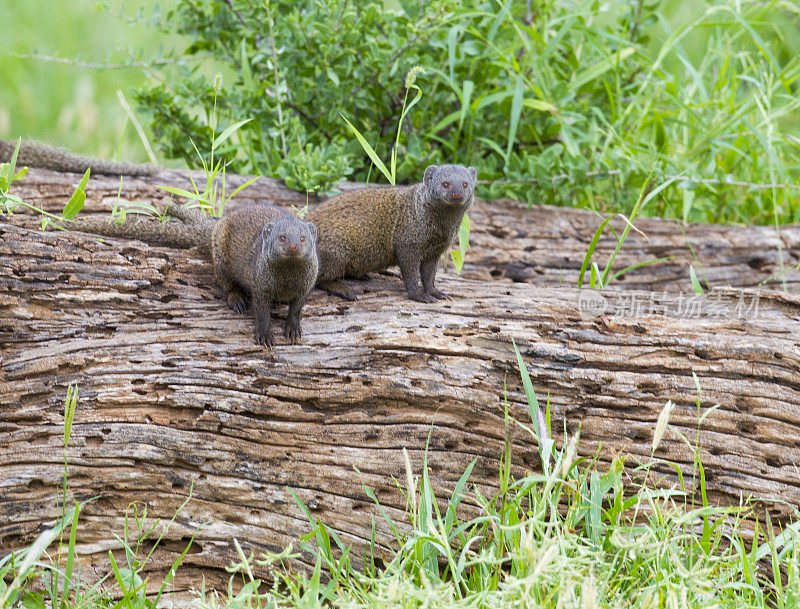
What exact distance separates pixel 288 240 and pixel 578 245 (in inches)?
88.3

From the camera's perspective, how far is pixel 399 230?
4.04 m

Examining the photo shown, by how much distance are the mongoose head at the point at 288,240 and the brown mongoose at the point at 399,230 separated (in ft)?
1.74

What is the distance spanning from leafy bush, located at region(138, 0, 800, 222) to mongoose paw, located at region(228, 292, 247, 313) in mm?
1051

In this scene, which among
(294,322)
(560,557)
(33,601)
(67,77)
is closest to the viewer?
(560,557)

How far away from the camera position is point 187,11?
15.8 feet

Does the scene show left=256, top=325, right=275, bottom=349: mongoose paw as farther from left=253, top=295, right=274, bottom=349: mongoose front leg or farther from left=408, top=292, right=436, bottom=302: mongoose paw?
left=408, top=292, right=436, bottom=302: mongoose paw

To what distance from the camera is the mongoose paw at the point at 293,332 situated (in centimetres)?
322

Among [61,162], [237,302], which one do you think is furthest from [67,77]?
[237,302]

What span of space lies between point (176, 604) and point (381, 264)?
2.07 meters

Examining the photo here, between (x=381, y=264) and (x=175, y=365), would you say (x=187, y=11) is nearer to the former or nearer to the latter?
(x=381, y=264)

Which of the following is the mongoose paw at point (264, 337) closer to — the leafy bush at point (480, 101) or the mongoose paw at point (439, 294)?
the mongoose paw at point (439, 294)

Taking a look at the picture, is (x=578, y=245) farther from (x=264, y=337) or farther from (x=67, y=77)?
(x=67, y=77)

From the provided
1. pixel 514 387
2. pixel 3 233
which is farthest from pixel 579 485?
pixel 3 233

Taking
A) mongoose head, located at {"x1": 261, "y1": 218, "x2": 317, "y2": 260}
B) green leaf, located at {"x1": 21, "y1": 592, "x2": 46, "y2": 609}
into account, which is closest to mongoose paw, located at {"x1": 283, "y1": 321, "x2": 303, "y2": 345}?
mongoose head, located at {"x1": 261, "y1": 218, "x2": 317, "y2": 260}
